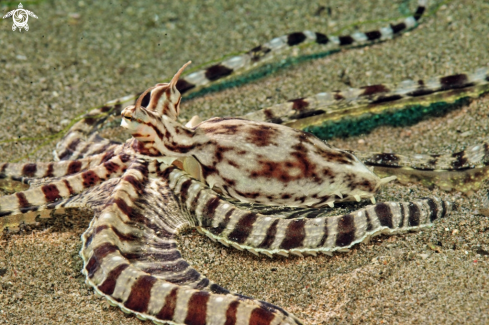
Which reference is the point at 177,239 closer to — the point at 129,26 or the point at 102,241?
the point at 102,241

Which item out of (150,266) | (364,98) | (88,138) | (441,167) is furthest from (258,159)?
(88,138)

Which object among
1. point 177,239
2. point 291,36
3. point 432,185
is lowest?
A: point 432,185

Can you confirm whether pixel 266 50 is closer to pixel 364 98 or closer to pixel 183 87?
pixel 183 87

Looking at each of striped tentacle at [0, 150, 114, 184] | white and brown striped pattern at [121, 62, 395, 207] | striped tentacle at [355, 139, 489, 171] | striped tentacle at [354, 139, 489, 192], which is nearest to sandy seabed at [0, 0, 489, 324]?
striped tentacle at [354, 139, 489, 192]

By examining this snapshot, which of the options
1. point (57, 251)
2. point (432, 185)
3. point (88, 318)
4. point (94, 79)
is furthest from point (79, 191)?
point (432, 185)

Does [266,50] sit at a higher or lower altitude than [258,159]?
higher

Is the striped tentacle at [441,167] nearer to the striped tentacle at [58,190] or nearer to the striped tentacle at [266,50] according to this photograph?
the striped tentacle at [266,50]
